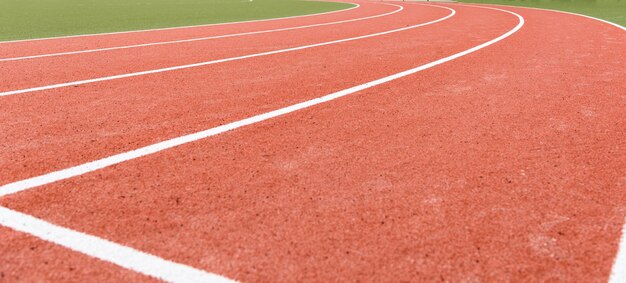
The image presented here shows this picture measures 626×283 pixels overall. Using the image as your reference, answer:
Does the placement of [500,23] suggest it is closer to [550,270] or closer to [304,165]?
[304,165]

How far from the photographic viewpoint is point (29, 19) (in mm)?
15891

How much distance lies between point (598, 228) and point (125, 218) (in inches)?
105

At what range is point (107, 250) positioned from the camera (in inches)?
109

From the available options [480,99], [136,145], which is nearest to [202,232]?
[136,145]

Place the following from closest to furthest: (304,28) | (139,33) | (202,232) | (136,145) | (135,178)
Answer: (202,232), (135,178), (136,145), (139,33), (304,28)

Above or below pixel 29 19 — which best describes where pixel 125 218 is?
above

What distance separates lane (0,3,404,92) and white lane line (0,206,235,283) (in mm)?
3794

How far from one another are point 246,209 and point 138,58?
623 cm

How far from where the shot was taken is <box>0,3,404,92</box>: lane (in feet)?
23.6

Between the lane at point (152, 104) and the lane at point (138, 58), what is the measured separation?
0.69m

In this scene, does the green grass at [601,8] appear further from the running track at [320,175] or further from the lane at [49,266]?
the lane at [49,266]

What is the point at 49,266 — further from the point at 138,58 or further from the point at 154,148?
the point at 138,58

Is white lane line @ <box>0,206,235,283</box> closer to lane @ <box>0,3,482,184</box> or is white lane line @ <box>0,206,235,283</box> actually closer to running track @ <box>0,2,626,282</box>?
running track @ <box>0,2,626,282</box>

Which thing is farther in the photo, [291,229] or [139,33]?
[139,33]
